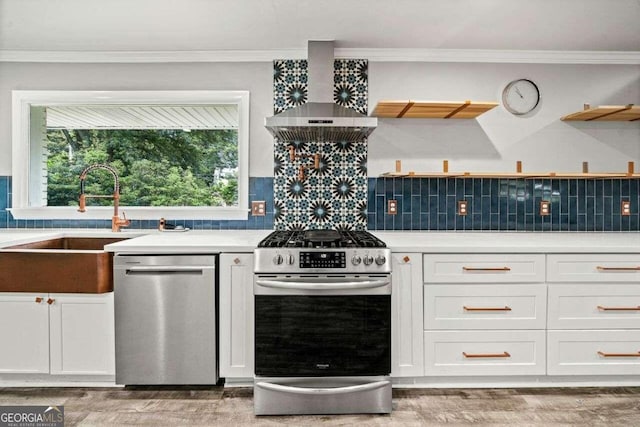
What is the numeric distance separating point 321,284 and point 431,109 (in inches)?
56.4

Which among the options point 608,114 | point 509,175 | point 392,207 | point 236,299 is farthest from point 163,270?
point 608,114

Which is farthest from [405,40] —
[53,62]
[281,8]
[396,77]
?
[53,62]

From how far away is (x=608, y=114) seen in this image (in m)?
2.90

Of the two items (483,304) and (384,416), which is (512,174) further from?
(384,416)

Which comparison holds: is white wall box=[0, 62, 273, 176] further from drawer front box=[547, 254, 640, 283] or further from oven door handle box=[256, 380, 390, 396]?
drawer front box=[547, 254, 640, 283]

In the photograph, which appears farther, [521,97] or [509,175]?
[521,97]

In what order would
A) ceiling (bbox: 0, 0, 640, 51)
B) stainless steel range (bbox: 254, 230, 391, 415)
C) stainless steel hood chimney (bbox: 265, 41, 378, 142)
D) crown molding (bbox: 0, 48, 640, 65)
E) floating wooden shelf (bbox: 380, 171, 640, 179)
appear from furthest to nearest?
1. crown molding (bbox: 0, 48, 640, 65)
2. floating wooden shelf (bbox: 380, 171, 640, 179)
3. stainless steel hood chimney (bbox: 265, 41, 378, 142)
4. ceiling (bbox: 0, 0, 640, 51)
5. stainless steel range (bbox: 254, 230, 391, 415)

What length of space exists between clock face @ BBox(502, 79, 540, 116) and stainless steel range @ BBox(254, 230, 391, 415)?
5.62 feet

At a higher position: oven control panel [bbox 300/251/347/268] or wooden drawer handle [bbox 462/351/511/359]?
oven control panel [bbox 300/251/347/268]

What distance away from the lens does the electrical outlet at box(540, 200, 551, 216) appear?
10.3 ft

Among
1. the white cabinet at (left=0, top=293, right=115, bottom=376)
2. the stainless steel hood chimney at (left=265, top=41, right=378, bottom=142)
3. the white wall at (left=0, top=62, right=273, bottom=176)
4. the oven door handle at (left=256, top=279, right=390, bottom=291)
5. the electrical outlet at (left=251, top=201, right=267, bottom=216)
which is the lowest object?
the white cabinet at (left=0, top=293, right=115, bottom=376)

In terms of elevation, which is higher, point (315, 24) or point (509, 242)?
point (315, 24)

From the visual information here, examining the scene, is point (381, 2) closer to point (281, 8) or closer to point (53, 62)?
point (281, 8)

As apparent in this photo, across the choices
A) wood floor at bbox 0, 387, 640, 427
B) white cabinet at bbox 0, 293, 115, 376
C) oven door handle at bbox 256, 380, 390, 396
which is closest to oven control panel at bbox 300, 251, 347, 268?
oven door handle at bbox 256, 380, 390, 396
